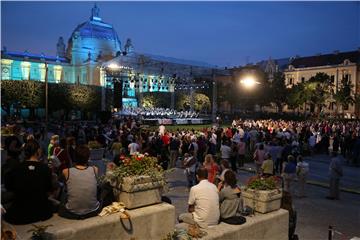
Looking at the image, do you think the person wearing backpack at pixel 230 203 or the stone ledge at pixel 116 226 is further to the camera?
the person wearing backpack at pixel 230 203

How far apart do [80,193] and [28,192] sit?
69 centimetres

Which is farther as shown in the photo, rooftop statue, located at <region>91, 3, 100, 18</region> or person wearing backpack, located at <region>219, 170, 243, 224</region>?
rooftop statue, located at <region>91, 3, 100, 18</region>

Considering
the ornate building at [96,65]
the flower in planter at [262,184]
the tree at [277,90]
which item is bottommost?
the flower in planter at [262,184]

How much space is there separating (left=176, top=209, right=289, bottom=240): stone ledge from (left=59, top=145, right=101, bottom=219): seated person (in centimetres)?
152

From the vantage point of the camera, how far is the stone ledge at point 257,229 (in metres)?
5.69

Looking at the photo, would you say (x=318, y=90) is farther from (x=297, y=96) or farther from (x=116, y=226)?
(x=116, y=226)

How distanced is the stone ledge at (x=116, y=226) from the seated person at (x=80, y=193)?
0.13m

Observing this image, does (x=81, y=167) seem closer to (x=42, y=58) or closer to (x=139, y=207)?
(x=139, y=207)

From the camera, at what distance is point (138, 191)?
18.5 ft

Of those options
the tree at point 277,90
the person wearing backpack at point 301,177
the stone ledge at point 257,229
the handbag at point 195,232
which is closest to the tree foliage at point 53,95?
the tree at point 277,90

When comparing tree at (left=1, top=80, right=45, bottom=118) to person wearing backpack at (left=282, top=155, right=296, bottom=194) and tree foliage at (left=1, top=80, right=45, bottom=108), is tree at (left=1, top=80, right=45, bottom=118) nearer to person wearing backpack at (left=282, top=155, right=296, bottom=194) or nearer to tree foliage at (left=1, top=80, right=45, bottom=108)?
tree foliage at (left=1, top=80, right=45, bottom=108)

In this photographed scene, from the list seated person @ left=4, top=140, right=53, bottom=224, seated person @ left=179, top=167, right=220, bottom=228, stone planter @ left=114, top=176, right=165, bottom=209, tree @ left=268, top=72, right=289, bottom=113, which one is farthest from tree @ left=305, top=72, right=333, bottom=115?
seated person @ left=4, top=140, right=53, bottom=224

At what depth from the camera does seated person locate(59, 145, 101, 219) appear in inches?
204

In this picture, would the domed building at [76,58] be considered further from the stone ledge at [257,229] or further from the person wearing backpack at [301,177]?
the stone ledge at [257,229]
